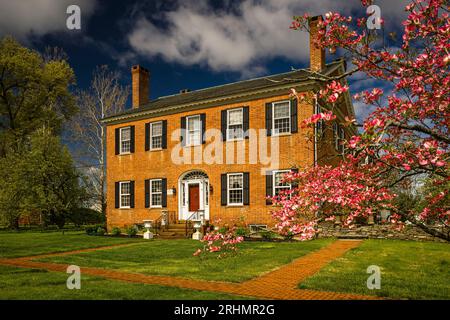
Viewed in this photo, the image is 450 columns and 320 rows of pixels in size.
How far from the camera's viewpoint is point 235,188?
61.6 feet

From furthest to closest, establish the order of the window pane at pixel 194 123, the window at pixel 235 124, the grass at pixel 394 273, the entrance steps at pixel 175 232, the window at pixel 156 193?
1. the window at pixel 156 193
2. the window pane at pixel 194 123
3. the window at pixel 235 124
4. the entrance steps at pixel 175 232
5. the grass at pixel 394 273

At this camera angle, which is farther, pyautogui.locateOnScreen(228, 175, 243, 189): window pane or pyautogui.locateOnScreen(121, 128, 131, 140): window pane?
pyautogui.locateOnScreen(121, 128, 131, 140): window pane

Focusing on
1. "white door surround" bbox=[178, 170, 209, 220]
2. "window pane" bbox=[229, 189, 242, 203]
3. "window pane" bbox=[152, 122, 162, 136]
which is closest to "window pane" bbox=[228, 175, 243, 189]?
"window pane" bbox=[229, 189, 242, 203]

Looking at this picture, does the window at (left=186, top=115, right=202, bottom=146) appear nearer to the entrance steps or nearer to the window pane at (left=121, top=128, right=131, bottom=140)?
the entrance steps

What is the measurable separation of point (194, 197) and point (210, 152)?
275 centimetres

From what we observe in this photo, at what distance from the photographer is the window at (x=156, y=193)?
21.3 metres

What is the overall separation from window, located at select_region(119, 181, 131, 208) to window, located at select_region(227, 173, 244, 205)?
23.7 feet

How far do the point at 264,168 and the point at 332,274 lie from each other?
32.5ft

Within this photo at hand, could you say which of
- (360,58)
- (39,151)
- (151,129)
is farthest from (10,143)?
(360,58)

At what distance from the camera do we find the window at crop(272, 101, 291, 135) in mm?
17594

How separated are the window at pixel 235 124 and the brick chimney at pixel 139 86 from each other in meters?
9.01

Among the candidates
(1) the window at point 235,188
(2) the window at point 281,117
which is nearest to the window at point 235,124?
(2) the window at point 281,117

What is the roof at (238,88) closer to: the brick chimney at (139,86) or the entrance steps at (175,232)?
the brick chimney at (139,86)
